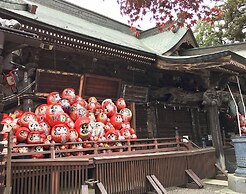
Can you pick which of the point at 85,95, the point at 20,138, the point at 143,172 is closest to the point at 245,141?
the point at 143,172

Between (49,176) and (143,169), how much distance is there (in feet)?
8.21

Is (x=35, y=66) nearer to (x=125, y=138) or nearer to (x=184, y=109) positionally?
(x=125, y=138)

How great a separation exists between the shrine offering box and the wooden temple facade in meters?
0.04

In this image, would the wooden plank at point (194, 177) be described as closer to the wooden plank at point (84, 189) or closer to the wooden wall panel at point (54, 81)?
the wooden plank at point (84, 189)

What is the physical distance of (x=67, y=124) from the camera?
6598 millimetres

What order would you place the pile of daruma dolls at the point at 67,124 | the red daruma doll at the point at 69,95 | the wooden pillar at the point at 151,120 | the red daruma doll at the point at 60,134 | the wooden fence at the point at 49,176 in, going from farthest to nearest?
the wooden pillar at the point at 151,120
the red daruma doll at the point at 69,95
the red daruma doll at the point at 60,134
the pile of daruma dolls at the point at 67,124
the wooden fence at the point at 49,176

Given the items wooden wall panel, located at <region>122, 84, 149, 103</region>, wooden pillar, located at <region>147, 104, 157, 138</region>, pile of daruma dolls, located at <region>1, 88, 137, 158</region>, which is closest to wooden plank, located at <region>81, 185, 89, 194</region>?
pile of daruma dolls, located at <region>1, 88, 137, 158</region>

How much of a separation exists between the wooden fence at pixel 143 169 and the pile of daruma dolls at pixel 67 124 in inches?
39.8

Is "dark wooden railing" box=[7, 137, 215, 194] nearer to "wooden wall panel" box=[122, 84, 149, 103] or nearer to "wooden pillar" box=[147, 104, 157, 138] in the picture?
"wooden pillar" box=[147, 104, 157, 138]

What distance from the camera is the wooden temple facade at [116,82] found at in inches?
204

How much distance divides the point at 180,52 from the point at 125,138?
8094mm

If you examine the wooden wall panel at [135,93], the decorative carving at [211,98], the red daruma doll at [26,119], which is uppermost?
the wooden wall panel at [135,93]

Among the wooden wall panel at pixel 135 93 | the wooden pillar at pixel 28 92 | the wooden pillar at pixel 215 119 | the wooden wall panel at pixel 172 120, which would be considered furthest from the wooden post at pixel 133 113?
the wooden pillar at pixel 28 92

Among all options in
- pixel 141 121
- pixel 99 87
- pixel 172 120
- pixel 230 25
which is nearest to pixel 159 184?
pixel 99 87
